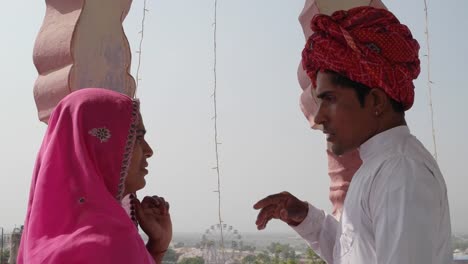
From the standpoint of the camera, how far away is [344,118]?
128 cm

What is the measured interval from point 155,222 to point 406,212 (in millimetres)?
726

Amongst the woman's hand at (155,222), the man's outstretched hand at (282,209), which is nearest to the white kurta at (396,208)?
the man's outstretched hand at (282,209)

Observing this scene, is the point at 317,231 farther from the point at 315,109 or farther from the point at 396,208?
the point at 315,109

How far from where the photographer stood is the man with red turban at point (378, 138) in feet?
3.52

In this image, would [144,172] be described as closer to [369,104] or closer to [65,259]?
[65,259]

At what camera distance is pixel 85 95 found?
131 cm

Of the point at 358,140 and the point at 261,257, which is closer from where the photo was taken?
the point at 358,140

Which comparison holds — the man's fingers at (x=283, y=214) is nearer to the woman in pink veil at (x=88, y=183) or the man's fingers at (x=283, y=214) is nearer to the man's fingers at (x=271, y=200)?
the man's fingers at (x=271, y=200)

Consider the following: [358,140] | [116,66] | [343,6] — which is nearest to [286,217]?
[358,140]

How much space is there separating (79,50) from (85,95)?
114 cm

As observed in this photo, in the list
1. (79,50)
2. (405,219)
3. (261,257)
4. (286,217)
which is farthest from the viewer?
(261,257)

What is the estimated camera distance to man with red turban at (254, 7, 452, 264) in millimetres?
1072

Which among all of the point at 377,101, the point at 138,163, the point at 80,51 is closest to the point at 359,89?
the point at 377,101

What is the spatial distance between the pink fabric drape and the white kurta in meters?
0.50
